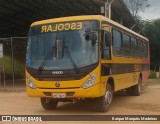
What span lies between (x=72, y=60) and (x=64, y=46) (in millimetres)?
562

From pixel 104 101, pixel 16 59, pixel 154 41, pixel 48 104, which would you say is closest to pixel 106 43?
pixel 104 101

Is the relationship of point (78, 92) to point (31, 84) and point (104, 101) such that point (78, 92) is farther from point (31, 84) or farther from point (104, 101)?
point (31, 84)

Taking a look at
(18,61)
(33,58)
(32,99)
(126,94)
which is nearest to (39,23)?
→ (33,58)

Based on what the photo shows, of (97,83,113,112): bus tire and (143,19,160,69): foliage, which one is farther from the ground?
(143,19,160,69): foliage

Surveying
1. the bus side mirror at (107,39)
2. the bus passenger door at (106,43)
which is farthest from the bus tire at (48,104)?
the bus side mirror at (107,39)

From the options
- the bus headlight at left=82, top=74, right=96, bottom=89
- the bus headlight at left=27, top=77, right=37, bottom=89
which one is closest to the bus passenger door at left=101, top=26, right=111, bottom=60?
the bus headlight at left=82, top=74, right=96, bottom=89

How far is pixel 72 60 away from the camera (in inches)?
486

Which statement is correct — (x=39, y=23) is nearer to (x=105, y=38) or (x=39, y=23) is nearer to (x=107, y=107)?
(x=105, y=38)

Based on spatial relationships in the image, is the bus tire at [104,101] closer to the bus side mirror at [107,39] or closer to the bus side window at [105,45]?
the bus side window at [105,45]

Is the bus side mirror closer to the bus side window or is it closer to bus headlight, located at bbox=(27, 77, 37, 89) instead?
the bus side window

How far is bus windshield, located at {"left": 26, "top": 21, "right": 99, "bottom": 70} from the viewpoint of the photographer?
12.3 meters

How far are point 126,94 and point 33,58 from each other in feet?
24.2

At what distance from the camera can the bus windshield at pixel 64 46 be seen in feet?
40.4

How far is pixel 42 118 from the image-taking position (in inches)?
471
